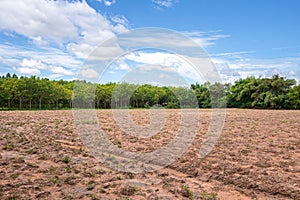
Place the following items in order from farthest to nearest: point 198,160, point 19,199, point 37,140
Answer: point 37,140 < point 198,160 < point 19,199

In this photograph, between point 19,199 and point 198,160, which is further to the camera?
point 198,160

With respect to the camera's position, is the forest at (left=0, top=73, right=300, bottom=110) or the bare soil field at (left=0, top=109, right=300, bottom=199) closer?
the bare soil field at (left=0, top=109, right=300, bottom=199)

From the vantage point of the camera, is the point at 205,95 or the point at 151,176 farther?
the point at 205,95

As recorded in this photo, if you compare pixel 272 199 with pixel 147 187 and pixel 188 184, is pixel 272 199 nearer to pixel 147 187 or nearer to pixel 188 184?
pixel 188 184

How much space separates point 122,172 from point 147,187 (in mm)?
1187

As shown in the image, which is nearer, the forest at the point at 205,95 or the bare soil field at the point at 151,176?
the bare soil field at the point at 151,176

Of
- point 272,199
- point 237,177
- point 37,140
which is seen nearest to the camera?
point 272,199

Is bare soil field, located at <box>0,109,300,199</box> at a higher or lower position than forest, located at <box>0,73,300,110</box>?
lower

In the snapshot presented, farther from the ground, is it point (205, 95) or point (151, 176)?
point (205, 95)

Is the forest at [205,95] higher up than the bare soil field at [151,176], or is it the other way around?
the forest at [205,95]

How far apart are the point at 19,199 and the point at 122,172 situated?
253 centimetres

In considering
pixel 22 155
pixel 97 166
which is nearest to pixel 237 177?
pixel 97 166

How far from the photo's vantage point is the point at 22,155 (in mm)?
8102

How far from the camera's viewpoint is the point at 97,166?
727cm
